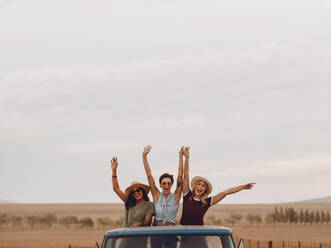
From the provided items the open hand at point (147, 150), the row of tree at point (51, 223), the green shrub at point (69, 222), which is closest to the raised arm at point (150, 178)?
the open hand at point (147, 150)

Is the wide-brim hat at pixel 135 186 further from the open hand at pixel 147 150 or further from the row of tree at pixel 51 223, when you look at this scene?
the row of tree at pixel 51 223

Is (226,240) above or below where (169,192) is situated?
below

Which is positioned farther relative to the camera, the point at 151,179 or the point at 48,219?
the point at 48,219

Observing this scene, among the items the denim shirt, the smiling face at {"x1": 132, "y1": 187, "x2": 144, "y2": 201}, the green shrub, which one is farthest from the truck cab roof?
the green shrub

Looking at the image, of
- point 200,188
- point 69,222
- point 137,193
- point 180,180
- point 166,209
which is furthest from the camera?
point 69,222

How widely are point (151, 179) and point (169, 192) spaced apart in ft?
2.30

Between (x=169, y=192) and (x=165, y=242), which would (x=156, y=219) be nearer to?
(x=169, y=192)

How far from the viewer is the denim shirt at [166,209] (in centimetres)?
1145

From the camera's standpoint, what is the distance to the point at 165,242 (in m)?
8.98

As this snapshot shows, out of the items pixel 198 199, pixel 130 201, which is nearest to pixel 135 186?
pixel 130 201

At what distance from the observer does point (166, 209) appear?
11.5 m

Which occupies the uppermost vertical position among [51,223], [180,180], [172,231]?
[51,223]

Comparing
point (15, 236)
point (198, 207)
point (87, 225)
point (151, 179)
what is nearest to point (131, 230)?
point (198, 207)

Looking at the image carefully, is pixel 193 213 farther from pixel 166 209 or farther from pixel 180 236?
pixel 180 236
